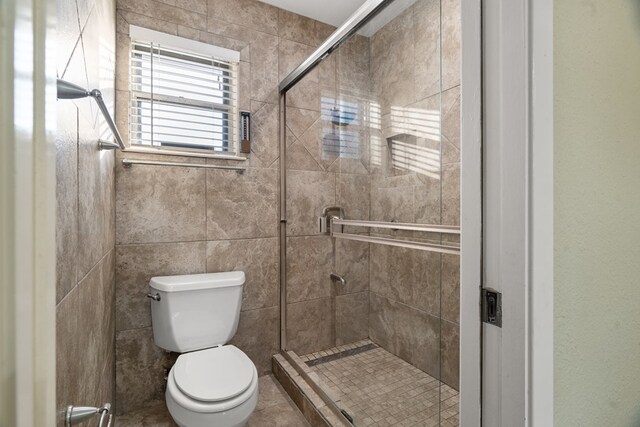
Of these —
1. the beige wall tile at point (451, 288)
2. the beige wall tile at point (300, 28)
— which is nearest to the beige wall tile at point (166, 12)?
the beige wall tile at point (300, 28)

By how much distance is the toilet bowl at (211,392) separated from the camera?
1.21 m

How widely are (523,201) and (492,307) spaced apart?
212mm

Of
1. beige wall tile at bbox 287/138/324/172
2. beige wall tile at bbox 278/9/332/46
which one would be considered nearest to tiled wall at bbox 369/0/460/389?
beige wall tile at bbox 287/138/324/172

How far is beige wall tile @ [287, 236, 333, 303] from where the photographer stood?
6.18ft

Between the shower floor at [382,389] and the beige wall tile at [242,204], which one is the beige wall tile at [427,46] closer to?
the beige wall tile at [242,204]

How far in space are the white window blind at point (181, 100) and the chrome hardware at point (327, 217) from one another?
0.69 meters

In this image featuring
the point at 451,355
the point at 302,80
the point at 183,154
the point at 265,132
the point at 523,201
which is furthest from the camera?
the point at 265,132

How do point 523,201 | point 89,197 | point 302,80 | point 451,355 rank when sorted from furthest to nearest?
point 302,80 → point 451,355 → point 89,197 → point 523,201

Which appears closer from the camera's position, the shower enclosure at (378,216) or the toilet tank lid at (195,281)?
the shower enclosure at (378,216)

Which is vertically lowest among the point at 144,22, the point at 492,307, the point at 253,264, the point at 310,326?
the point at 310,326

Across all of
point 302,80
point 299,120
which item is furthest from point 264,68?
point 299,120

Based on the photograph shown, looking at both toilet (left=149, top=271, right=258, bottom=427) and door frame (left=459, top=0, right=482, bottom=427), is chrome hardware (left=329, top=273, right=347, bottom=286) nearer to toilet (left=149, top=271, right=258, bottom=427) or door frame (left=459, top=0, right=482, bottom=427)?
toilet (left=149, top=271, right=258, bottom=427)

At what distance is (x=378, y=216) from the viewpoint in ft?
5.13

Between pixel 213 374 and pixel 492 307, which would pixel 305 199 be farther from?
pixel 492 307
